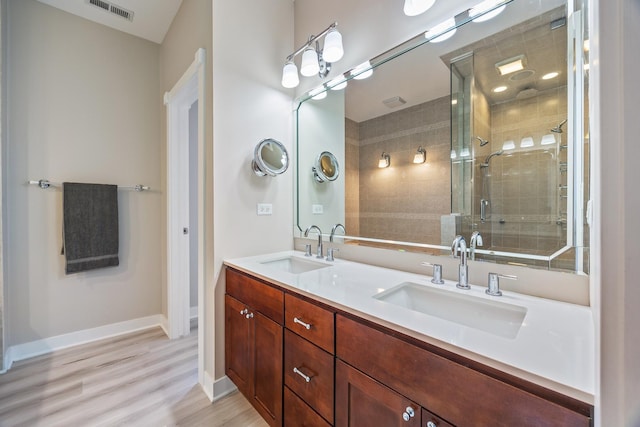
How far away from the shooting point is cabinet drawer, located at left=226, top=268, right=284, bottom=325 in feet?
4.11

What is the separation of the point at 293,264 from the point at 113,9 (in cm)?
259

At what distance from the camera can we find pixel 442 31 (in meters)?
1.25

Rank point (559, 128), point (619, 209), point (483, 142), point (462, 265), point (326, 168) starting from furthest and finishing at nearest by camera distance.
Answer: point (326, 168) → point (483, 142) → point (462, 265) → point (559, 128) → point (619, 209)

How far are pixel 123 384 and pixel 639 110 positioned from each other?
8.64 feet

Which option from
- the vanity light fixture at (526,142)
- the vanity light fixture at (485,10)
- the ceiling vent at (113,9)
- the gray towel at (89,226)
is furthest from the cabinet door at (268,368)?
the ceiling vent at (113,9)

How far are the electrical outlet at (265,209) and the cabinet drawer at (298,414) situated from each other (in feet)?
3.61

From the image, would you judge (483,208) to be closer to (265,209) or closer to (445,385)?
(445,385)

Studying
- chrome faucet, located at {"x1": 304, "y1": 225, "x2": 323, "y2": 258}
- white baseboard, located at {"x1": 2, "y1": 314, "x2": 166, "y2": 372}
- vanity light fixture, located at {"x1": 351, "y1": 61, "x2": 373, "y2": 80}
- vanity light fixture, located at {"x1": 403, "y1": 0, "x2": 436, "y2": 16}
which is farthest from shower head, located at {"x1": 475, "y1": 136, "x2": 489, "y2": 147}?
white baseboard, located at {"x1": 2, "y1": 314, "x2": 166, "y2": 372}

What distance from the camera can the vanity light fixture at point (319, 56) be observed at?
59.8 inches

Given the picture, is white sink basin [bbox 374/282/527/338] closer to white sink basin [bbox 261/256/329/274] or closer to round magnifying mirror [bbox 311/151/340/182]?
white sink basin [bbox 261/256/329/274]

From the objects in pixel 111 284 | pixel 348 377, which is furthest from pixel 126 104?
pixel 348 377

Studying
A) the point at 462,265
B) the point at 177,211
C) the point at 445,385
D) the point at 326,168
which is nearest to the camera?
the point at 445,385

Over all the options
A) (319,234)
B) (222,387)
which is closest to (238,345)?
(222,387)

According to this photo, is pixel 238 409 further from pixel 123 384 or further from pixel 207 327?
pixel 123 384
